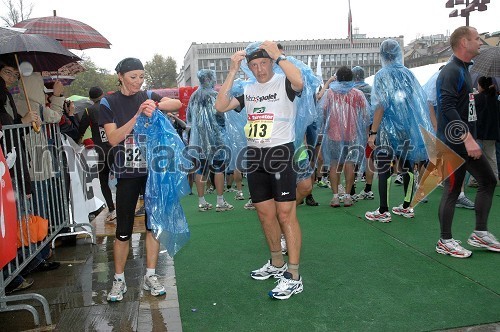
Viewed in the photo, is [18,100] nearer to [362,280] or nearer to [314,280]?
[314,280]

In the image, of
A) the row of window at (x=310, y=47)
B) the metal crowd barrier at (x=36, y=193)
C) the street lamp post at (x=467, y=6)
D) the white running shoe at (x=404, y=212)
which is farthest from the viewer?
the row of window at (x=310, y=47)

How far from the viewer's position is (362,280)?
389cm

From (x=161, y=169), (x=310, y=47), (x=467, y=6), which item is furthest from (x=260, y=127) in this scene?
(x=310, y=47)

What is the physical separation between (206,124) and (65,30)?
2.44 meters

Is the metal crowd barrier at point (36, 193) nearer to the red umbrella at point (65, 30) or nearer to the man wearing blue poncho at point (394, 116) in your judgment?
the red umbrella at point (65, 30)

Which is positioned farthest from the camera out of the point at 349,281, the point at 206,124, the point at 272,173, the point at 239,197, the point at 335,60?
the point at 335,60

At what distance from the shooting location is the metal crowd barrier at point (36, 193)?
11.6 feet

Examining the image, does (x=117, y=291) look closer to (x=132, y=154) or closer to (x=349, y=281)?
(x=132, y=154)

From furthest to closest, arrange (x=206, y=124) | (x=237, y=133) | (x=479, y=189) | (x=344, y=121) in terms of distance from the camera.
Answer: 1. (x=206, y=124)
2. (x=344, y=121)
3. (x=237, y=133)
4. (x=479, y=189)

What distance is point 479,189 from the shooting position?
4.41 meters

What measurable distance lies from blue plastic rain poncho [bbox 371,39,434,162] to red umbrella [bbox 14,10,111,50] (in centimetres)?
375

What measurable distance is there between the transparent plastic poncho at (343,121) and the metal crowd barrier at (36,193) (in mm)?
3581

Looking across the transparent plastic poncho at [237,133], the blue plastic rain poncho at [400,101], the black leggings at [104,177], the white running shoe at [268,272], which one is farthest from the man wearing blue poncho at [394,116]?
the black leggings at [104,177]

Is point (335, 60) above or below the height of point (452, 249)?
above
